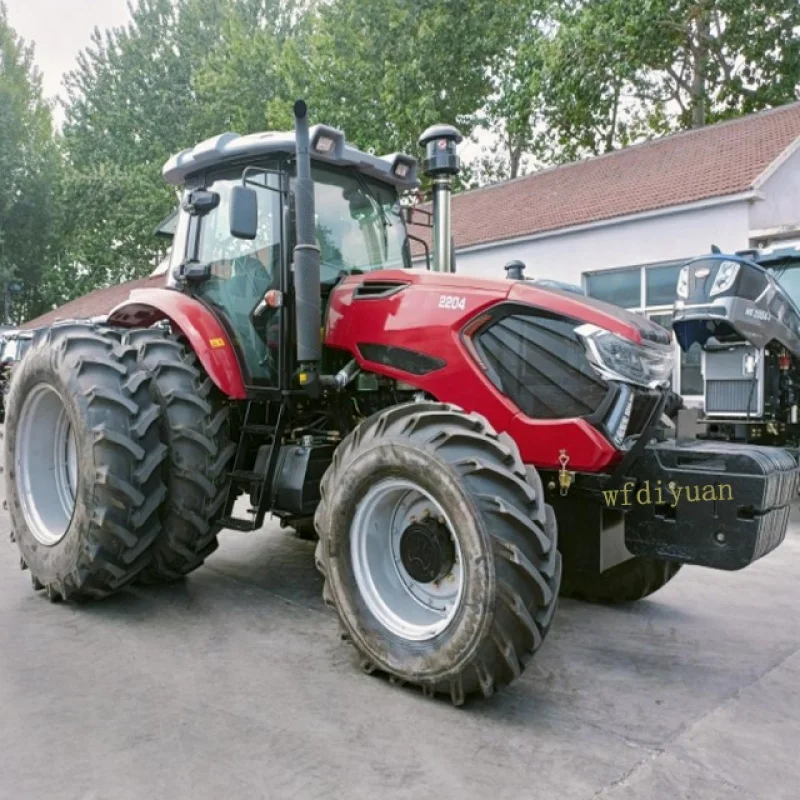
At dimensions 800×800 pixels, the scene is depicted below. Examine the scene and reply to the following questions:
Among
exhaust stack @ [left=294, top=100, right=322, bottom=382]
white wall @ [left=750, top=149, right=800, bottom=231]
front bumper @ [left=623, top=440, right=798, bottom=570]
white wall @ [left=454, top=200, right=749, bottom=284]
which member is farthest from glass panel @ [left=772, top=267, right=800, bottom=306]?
exhaust stack @ [left=294, top=100, right=322, bottom=382]

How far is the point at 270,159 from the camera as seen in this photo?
404 centimetres

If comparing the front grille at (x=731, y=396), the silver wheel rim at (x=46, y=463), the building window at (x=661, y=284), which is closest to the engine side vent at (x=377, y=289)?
the silver wheel rim at (x=46, y=463)

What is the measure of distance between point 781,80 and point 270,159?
59.2 ft

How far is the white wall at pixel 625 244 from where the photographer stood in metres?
11.2

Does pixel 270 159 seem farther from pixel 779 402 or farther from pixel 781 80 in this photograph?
pixel 781 80

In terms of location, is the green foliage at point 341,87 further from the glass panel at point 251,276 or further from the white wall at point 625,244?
the glass panel at point 251,276

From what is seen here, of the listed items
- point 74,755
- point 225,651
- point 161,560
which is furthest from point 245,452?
point 74,755

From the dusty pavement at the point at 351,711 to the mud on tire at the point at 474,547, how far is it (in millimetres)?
177

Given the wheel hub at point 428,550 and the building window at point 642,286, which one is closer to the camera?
the wheel hub at point 428,550

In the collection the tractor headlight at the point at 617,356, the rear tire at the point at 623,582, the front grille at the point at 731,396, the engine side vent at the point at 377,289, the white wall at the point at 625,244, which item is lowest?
the rear tire at the point at 623,582

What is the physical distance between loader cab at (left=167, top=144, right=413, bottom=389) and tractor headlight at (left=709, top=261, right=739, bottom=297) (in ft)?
10.6

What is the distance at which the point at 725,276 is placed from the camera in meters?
6.41

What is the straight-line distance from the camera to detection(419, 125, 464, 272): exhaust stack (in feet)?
12.7

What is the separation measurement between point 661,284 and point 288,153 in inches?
372
